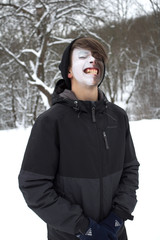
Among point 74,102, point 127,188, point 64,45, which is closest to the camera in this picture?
point 74,102

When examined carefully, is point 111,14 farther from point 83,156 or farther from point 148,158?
point 83,156

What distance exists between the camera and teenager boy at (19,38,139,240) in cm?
116

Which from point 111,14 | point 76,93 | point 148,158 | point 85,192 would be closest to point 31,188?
point 85,192

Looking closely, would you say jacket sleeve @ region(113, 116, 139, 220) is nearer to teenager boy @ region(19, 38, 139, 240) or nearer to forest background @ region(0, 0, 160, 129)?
teenager boy @ region(19, 38, 139, 240)

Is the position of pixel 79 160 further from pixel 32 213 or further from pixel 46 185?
pixel 32 213

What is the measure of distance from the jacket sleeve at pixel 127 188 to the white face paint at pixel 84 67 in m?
0.45

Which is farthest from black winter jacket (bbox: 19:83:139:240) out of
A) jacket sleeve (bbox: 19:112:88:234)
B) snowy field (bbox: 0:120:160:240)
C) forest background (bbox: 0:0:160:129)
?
forest background (bbox: 0:0:160:129)

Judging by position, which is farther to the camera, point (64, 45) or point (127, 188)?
point (64, 45)

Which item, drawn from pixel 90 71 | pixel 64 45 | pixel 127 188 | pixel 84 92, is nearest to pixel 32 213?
pixel 127 188

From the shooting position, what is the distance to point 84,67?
4.32 ft

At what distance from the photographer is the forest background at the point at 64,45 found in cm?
802

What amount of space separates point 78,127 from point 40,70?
8069 millimetres

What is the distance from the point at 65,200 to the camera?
1176 mm

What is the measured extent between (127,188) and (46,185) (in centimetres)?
56
